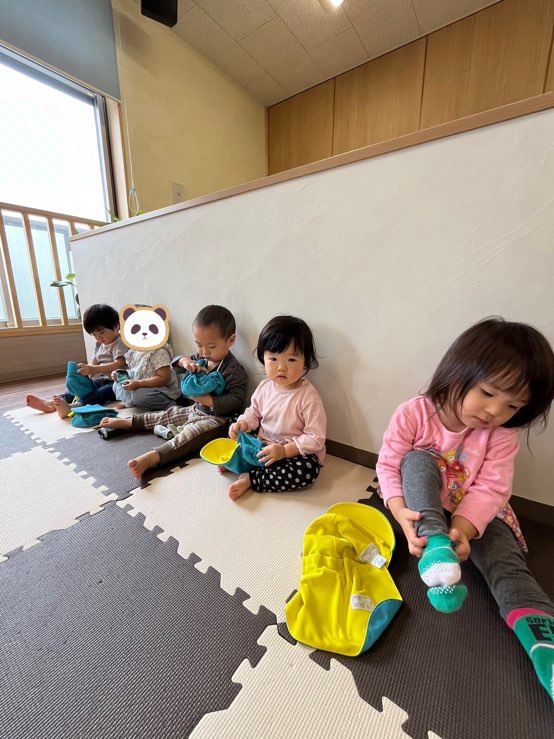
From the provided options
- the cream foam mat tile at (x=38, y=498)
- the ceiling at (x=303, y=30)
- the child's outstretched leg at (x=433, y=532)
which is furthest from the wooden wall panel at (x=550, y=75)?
the cream foam mat tile at (x=38, y=498)

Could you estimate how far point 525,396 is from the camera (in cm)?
52

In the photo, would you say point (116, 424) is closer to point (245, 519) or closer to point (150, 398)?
point (150, 398)

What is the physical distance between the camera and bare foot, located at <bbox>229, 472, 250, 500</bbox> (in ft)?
2.48

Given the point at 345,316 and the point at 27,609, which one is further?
the point at 345,316

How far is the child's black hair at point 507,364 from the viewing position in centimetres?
51

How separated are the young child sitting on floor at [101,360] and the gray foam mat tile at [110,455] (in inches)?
12.4

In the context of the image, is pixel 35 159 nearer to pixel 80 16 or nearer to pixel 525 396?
pixel 80 16

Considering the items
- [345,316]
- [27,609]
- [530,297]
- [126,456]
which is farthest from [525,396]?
[126,456]

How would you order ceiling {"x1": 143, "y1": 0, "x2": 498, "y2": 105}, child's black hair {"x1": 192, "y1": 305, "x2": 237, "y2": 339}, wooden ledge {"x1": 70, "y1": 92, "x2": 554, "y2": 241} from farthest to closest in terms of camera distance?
ceiling {"x1": 143, "y1": 0, "x2": 498, "y2": 105} → child's black hair {"x1": 192, "y1": 305, "x2": 237, "y2": 339} → wooden ledge {"x1": 70, "y1": 92, "x2": 554, "y2": 241}

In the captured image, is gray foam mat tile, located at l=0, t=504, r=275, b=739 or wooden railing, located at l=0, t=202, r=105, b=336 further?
wooden railing, located at l=0, t=202, r=105, b=336

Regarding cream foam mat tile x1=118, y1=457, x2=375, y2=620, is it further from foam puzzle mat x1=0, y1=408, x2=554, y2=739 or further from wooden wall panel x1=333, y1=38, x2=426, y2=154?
wooden wall panel x1=333, y1=38, x2=426, y2=154

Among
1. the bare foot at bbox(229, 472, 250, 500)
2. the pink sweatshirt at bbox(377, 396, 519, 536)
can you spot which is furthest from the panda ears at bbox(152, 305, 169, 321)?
the pink sweatshirt at bbox(377, 396, 519, 536)

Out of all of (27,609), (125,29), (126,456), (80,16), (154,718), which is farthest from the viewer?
(125,29)

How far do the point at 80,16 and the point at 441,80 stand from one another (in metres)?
2.15
